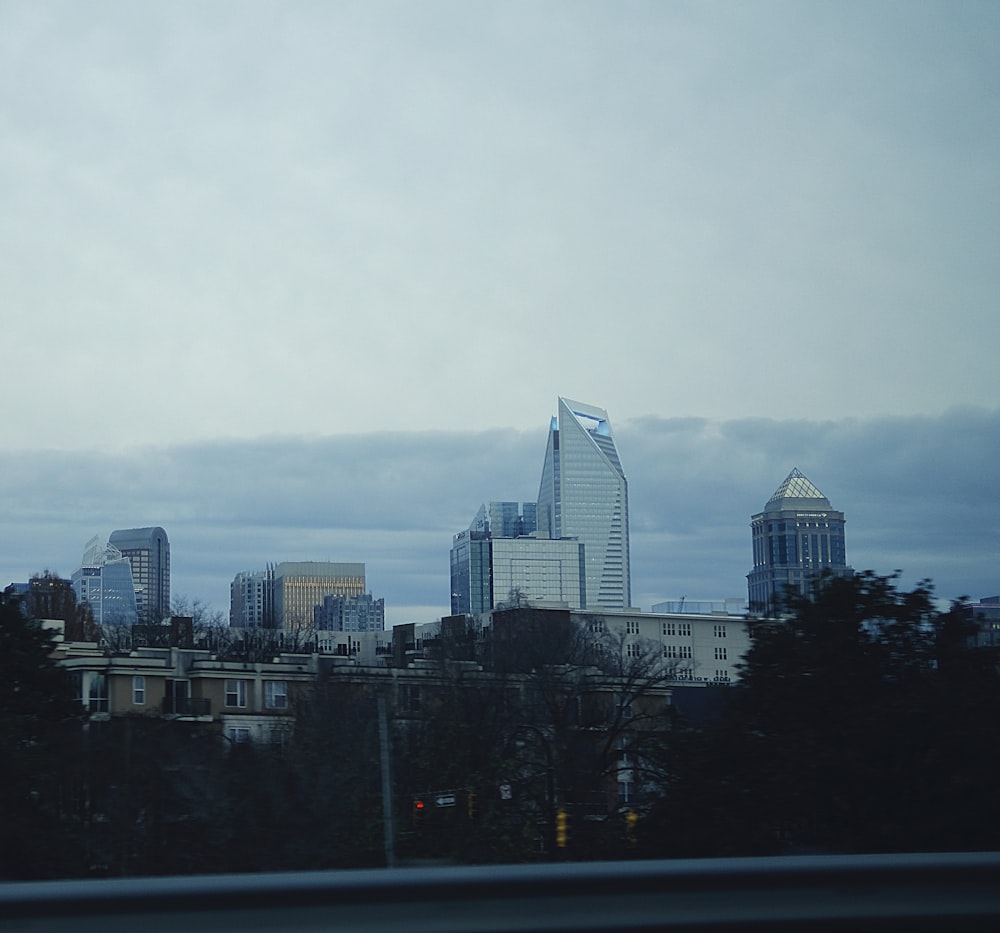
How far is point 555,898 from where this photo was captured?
4.35 m

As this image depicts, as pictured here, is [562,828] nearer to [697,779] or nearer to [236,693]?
[697,779]

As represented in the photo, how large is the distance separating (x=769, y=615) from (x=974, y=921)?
11.1m

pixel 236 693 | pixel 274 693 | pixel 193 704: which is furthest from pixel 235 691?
pixel 193 704

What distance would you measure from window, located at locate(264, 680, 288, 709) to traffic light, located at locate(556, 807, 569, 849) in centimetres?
3837

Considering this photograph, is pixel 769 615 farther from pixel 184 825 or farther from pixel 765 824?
pixel 184 825

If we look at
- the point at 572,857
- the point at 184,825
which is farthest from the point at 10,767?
the point at 572,857

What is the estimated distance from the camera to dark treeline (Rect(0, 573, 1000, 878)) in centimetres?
1191

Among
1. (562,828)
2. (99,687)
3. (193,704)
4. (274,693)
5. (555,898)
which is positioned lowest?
(193,704)

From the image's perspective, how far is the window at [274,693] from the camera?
5961 cm

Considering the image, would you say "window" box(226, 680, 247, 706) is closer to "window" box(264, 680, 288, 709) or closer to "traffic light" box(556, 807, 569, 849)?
"window" box(264, 680, 288, 709)

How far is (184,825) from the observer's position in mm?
14414

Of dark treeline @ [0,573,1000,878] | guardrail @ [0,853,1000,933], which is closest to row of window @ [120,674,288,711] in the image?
dark treeline @ [0,573,1000,878]

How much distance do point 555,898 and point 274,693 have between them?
57997mm

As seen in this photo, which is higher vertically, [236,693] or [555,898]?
[555,898]
